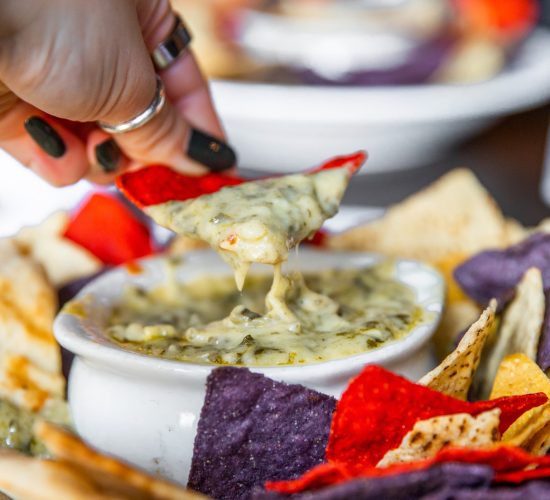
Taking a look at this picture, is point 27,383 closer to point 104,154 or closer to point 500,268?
point 104,154

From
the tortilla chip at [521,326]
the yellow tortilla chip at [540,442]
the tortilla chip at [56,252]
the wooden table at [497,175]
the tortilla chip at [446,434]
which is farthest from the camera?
the wooden table at [497,175]

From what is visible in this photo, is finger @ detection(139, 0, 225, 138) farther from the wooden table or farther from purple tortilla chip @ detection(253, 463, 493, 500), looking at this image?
Answer: the wooden table

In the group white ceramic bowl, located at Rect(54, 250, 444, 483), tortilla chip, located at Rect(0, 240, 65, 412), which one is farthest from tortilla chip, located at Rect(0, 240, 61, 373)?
white ceramic bowl, located at Rect(54, 250, 444, 483)

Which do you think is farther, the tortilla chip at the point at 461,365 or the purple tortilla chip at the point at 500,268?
the purple tortilla chip at the point at 500,268

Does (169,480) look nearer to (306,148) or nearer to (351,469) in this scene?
(351,469)

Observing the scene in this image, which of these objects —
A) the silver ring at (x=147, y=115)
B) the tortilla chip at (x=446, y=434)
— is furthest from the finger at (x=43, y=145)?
the tortilla chip at (x=446, y=434)

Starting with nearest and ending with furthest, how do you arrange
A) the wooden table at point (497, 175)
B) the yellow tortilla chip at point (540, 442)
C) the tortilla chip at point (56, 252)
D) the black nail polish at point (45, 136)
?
the yellow tortilla chip at point (540, 442) → the black nail polish at point (45, 136) → the tortilla chip at point (56, 252) → the wooden table at point (497, 175)

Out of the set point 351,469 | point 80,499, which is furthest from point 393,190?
point 80,499

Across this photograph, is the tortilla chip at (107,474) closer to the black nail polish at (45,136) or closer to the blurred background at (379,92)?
the black nail polish at (45,136)
